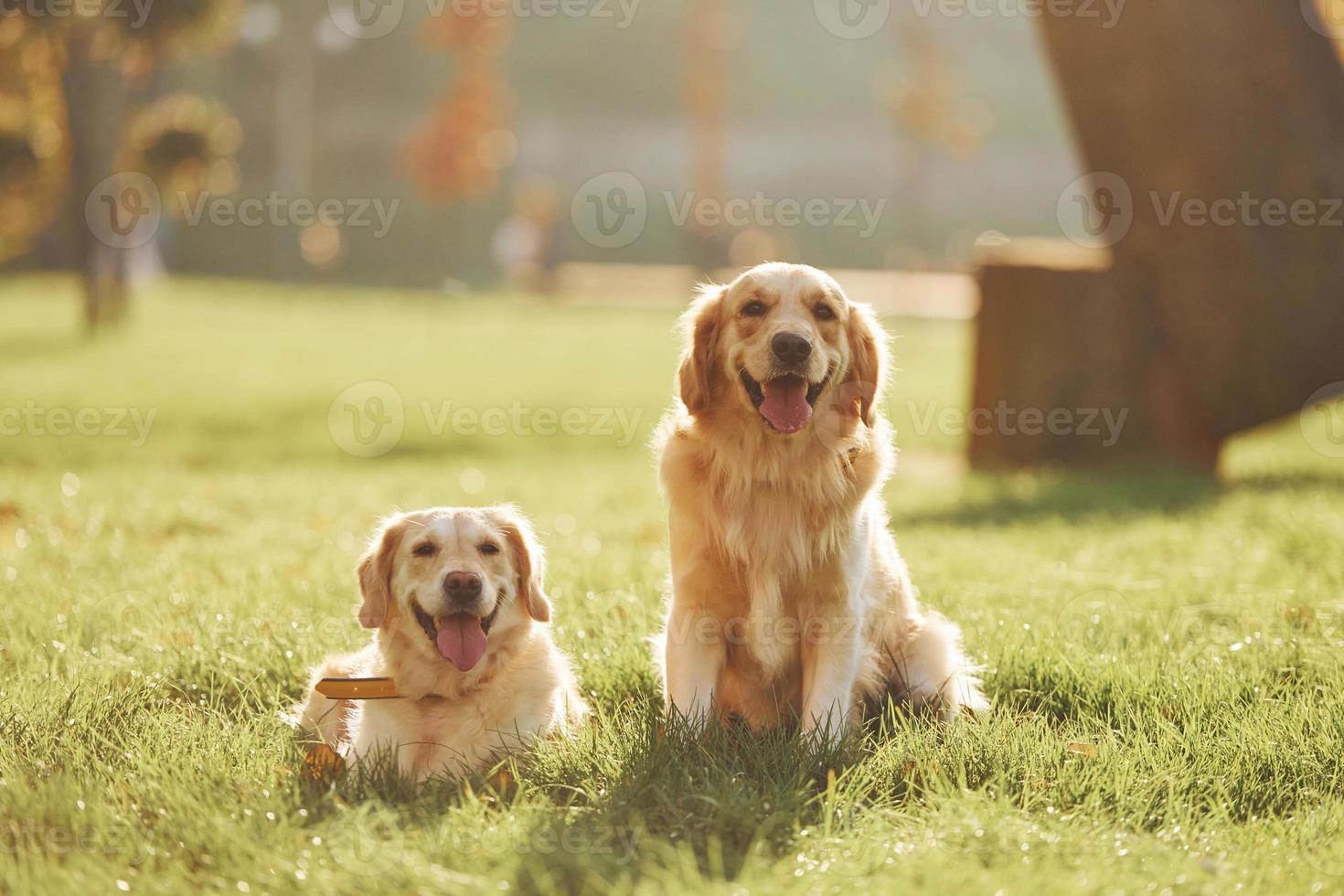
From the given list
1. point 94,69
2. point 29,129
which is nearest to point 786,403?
point 29,129

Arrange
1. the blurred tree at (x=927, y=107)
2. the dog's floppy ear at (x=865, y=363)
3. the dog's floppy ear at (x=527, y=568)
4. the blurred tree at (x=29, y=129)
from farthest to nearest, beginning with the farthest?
the blurred tree at (x=927, y=107) < the blurred tree at (x=29, y=129) < the dog's floppy ear at (x=865, y=363) < the dog's floppy ear at (x=527, y=568)

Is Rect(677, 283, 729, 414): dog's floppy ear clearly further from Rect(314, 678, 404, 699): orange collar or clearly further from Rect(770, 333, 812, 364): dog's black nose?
Rect(314, 678, 404, 699): orange collar

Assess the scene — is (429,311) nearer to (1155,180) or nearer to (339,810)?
(1155,180)

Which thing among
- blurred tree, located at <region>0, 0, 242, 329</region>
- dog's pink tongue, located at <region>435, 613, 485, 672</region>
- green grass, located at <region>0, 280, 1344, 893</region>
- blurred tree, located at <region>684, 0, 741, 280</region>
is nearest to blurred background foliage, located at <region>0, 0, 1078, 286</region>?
blurred tree, located at <region>684, 0, 741, 280</region>

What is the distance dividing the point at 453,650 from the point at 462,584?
200 millimetres

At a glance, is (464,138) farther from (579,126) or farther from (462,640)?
(462,640)

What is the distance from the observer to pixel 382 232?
36375mm

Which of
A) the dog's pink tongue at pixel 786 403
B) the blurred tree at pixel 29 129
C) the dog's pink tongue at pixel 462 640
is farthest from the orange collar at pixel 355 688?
the blurred tree at pixel 29 129

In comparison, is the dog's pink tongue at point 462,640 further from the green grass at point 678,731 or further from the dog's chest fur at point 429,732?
the green grass at point 678,731

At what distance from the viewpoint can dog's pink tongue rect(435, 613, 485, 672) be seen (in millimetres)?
3486

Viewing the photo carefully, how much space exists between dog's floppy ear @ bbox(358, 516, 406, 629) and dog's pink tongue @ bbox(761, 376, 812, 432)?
3.70 ft

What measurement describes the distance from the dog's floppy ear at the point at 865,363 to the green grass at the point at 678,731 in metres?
0.95

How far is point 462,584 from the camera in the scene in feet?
11.3

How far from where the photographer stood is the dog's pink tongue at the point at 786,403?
3564mm
